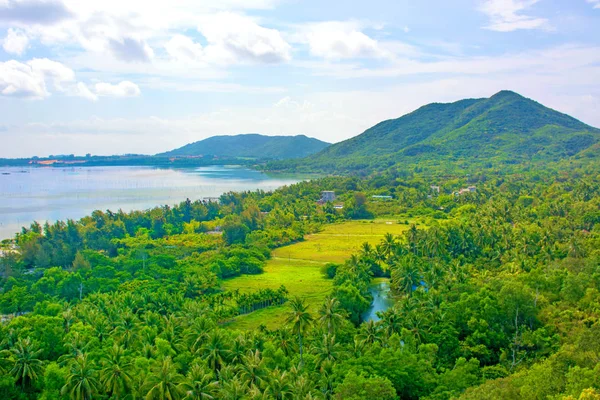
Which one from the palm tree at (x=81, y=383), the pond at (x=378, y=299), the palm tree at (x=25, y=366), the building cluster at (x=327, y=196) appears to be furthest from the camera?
the building cluster at (x=327, y=196)

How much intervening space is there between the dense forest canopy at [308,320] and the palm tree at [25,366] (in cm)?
7

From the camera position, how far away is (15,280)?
174ft

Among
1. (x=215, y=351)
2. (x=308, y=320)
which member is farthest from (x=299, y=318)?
(x=215, y=351)

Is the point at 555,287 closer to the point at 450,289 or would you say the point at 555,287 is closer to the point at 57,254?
the point at 450,289

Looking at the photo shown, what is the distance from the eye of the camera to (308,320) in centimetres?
3419

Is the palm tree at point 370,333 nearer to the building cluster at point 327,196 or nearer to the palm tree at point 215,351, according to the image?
the palm tree at point 215,351

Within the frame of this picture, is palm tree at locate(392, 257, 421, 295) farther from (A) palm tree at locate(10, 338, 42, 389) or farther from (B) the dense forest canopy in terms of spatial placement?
(A) palm tree at locate(10, 338, 42, 389)

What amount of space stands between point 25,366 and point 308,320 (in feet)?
55.3

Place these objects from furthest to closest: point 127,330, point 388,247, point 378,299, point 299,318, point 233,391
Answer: point 388,247 → point 378,299 → point 127,330 → point 299,318 → point 233,391

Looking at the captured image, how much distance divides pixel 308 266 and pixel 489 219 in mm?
29781

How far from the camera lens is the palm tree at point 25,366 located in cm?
2748

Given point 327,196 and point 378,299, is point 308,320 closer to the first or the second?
point 378,299

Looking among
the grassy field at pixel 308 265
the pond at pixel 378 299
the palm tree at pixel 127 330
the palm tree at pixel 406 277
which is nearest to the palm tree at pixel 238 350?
the palm tree at pixel 127 330

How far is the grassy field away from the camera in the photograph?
156 ft
